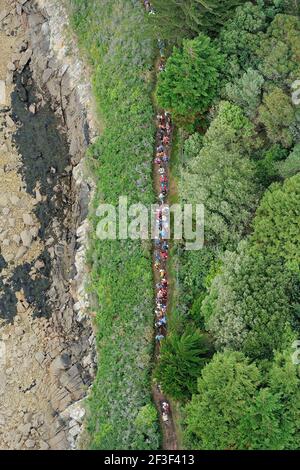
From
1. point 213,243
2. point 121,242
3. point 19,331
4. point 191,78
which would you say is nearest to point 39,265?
point 19,331

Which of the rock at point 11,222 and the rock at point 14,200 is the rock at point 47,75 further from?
the rock at point 11,222

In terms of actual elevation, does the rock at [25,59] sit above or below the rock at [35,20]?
below

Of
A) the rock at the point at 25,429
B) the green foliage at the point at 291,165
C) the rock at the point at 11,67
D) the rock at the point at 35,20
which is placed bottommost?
the rock at the point at 25,429

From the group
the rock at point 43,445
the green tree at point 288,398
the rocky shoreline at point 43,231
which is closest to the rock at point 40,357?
the rocky shoreline at point 43,231

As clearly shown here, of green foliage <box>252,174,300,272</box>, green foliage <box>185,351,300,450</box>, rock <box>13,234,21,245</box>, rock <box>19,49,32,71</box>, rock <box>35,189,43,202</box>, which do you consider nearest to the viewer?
green foliage <box>185,351,300,450</box>

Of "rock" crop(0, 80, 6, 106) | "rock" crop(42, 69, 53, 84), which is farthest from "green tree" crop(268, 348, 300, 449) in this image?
"rock" crop(0, 80, 6, 106)

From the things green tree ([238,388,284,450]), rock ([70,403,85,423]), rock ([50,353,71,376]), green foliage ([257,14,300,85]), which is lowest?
rock ([70,403,85,423])

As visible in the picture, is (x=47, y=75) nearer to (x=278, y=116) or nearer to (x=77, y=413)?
(x=278, y=116)

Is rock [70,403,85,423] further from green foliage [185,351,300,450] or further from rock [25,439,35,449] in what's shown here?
green foliage [185,351,300,450]
